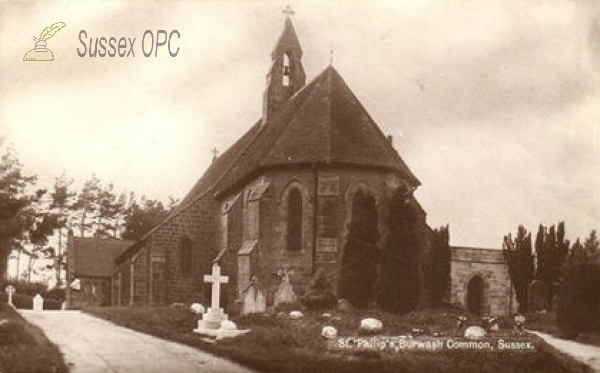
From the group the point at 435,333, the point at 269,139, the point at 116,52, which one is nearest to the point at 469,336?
the point at 435,333

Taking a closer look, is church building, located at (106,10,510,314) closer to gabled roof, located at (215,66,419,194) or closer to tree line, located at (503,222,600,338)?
gabled roof, located at (215,66,419,194)

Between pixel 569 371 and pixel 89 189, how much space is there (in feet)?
28.6

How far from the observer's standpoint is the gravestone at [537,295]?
2147cm

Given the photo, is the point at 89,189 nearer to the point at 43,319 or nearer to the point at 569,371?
the point at 43,319

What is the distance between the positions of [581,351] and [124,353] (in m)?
8.25

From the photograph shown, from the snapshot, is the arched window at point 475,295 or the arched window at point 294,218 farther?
the arched window at point 475,295

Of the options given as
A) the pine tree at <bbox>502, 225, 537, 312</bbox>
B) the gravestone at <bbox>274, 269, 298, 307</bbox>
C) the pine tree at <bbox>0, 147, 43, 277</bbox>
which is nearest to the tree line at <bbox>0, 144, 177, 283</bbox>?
Result: the pine tree at <bbox>0, 147, 43, 277</bbox>

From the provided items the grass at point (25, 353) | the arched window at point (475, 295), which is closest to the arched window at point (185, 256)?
the arched window at point (475, 295)

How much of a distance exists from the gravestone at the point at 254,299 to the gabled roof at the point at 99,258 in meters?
9.13

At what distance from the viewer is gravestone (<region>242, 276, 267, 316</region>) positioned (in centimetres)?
2111

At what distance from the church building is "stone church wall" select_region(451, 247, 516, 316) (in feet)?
8.46

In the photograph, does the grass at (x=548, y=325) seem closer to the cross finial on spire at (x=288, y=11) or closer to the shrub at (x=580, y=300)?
the shrub at (x=580, y=300)

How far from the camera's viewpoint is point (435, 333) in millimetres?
15188

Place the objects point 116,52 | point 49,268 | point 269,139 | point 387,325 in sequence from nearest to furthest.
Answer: point 116,52 → point 387,325 → point 49,268 → point 269,139
